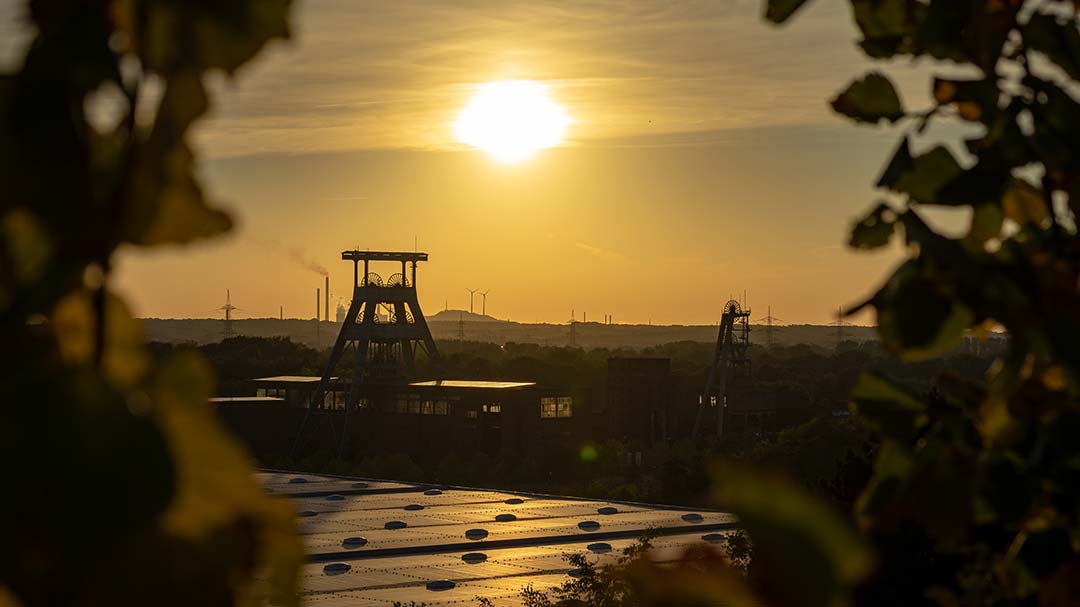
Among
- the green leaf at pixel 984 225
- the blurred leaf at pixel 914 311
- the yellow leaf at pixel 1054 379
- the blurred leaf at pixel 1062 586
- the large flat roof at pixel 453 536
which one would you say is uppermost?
the green leaf at pixel 984 225

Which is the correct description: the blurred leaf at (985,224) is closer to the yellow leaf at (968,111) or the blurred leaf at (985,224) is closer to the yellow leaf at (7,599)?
the yellow leaf at (968,111)

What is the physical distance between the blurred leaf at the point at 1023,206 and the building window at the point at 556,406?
47.2 meters

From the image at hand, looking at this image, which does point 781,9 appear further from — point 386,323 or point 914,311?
point 386,323

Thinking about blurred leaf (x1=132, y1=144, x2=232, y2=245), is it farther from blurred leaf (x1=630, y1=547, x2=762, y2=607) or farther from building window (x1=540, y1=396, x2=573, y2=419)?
building window (x1=540, y1=396, x2=573, y2=419)

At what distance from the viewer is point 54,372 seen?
0.72 m

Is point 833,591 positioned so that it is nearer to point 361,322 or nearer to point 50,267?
point 50,267

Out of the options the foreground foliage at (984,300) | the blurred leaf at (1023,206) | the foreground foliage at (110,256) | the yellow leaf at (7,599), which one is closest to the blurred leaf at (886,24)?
the foreground foliage at (984,300)

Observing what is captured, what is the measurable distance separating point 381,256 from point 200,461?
54.2 m

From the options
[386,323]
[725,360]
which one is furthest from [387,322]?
[725,360]

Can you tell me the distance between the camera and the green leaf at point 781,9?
197cm

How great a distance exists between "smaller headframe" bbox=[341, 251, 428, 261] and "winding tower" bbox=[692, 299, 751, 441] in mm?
13956

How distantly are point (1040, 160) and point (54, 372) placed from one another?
5.12ft

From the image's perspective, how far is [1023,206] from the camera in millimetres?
2010

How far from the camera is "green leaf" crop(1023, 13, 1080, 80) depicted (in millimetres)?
1900
